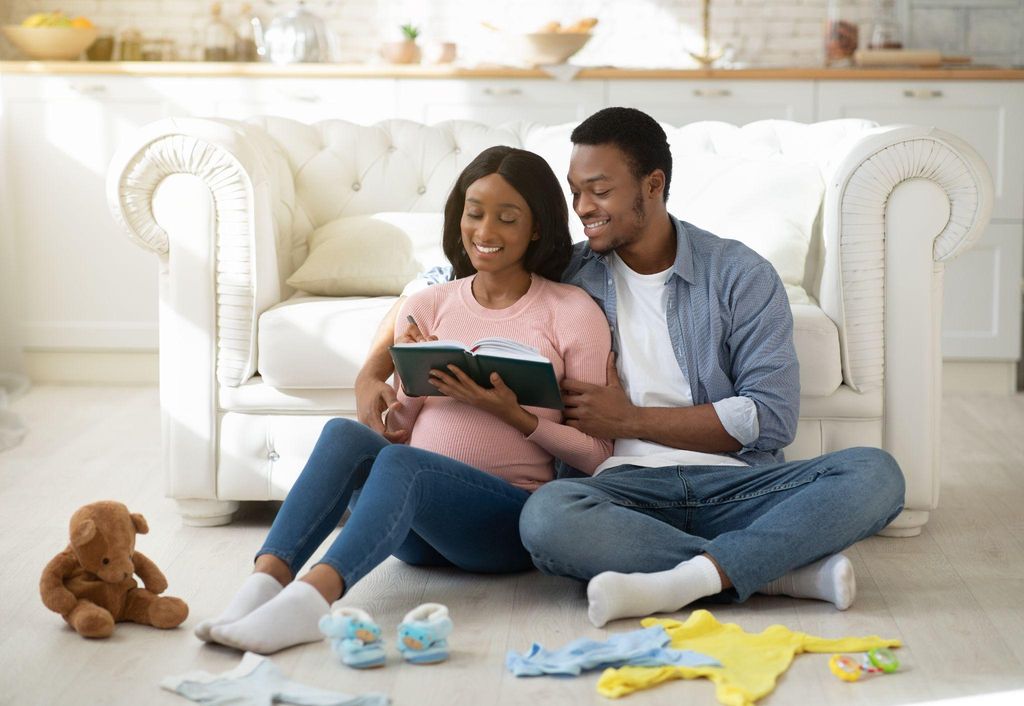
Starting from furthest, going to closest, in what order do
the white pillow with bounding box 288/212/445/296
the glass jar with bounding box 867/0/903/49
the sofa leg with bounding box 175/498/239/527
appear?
the glass jar with bounding box 867/0/903/49 → the white pillow with bounding box 288/212/445/296 → the sofa leg with bounding box 175/498/239/527

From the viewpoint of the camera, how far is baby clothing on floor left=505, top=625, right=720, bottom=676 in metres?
1.86

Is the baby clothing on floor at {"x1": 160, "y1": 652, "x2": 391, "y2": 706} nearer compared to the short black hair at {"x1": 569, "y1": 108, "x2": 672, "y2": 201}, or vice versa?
the baby clothing on floor at {"x1": 160, "y1": 652, "x2": 391, "y2": 706}

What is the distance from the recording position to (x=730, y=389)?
2.26m

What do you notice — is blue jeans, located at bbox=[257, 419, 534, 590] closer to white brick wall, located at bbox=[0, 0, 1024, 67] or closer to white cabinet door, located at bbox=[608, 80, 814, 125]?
white cabinet door, located at bbox=[608, 80, 814, 125]

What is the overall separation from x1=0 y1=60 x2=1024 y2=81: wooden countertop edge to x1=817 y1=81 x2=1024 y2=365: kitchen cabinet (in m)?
0.03

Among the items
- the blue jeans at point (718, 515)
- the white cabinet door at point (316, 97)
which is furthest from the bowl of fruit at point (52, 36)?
the blue jeans at point (718, 515)

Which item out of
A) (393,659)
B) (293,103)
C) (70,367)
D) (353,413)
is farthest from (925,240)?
(70,367)

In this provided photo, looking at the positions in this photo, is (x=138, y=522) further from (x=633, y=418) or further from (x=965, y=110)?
(x=965, y=110)

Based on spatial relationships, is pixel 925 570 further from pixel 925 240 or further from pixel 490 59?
pixel 490 59

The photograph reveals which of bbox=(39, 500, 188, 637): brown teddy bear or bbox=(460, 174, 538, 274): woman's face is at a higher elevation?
bbox=(460, 174, 538, 274): woman's face

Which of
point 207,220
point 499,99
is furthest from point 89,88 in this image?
point 207,220

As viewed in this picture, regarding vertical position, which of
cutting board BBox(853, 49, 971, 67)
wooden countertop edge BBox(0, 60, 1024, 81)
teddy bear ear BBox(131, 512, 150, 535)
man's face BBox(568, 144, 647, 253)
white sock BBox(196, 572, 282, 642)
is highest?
cutting board BBox(853, 49, 971, 67)

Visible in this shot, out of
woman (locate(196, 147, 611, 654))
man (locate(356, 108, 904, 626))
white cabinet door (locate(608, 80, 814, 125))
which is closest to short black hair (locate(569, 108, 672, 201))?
man (locate(356, 108, 904, 626))

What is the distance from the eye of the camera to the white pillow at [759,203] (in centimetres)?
280
